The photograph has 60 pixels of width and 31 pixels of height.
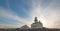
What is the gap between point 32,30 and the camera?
85.2ft

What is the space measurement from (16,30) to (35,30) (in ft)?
15.8

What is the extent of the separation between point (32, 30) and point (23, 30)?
2.21m

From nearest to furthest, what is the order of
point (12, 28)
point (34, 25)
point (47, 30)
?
point (47, 30), point (12, 28), point (34, 25)

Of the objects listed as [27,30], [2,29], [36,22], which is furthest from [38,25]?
[2,29]

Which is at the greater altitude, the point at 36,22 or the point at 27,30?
the point at 36,22

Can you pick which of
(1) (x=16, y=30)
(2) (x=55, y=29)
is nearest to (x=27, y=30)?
(1) (x=16, y=30)

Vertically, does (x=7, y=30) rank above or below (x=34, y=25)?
below

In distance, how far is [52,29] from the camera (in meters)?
25.9

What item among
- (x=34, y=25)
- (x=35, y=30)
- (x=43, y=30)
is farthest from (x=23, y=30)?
(x=34, y=25)

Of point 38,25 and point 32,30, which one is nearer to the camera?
point 32,30

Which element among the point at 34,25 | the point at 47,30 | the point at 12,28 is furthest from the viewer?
the point at 34,25

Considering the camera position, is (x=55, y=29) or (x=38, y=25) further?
(x=38, y=25)

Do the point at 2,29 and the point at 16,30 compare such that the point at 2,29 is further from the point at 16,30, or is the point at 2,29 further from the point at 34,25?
the point at 34,25

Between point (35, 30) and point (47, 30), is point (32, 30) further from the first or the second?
point (47, 30)
